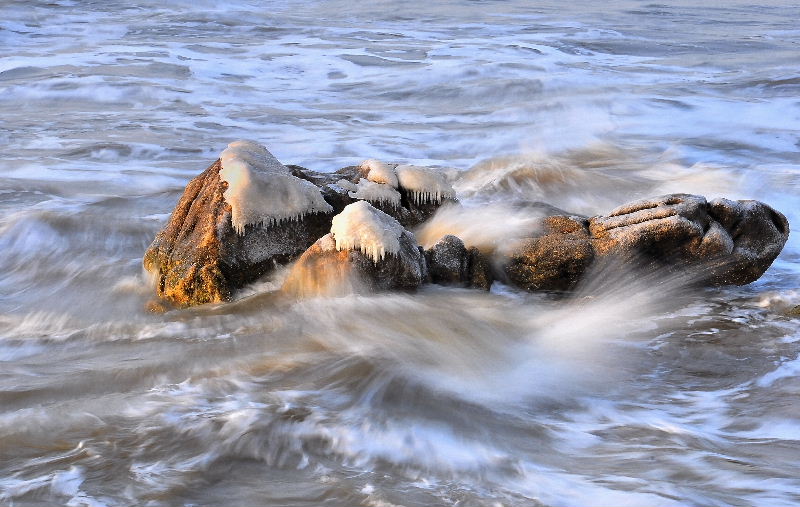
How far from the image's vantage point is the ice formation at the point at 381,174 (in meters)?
4.96

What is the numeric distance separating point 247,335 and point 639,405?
1740 mm

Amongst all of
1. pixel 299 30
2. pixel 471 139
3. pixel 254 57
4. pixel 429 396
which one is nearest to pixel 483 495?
pixel 429 396

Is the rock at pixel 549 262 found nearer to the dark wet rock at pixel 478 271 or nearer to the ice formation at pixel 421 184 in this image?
the dark wet rock at pixel 478 271

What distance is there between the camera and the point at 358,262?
4.18 metres

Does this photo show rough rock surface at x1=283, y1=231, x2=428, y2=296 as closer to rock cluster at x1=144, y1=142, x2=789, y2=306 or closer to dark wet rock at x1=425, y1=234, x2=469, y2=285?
rock cluster at x1=144, y1=142, x2=789, y2=306

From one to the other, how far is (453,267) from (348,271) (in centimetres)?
57

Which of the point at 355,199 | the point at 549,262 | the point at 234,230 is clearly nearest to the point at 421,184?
the point at 355,199

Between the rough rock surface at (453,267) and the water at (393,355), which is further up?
the rough rock surface at (453,267)

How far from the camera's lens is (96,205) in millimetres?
6191

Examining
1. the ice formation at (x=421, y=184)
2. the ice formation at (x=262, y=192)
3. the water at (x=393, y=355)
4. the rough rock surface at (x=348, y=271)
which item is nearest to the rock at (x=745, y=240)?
the water at (x=393, y=355)

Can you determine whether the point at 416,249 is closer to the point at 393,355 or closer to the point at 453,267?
the point at 453,267

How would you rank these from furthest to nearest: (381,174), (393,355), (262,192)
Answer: (381,174) < (262,192) < (393,355)

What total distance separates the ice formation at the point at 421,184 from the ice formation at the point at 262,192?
1.93 feet

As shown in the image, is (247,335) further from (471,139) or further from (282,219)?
(471,139)
